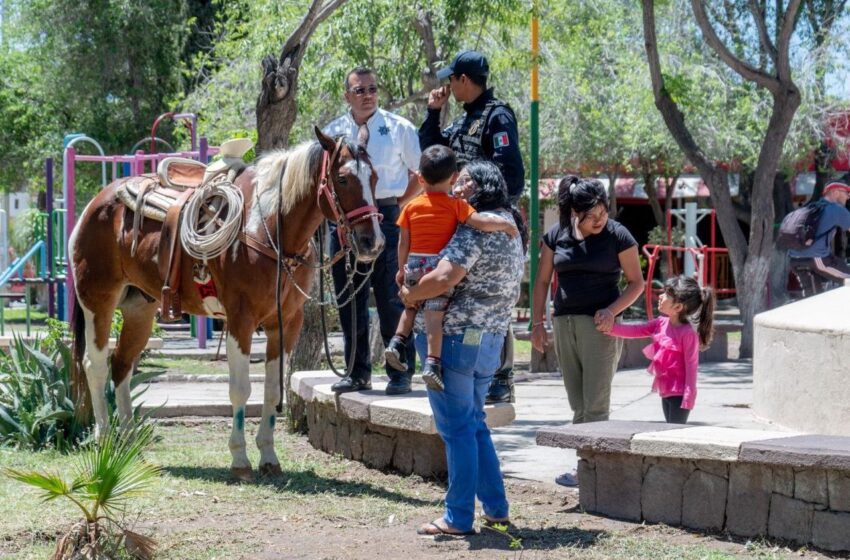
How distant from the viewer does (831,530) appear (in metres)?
5.62

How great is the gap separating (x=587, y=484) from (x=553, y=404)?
15.8ft

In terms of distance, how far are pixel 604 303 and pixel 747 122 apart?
19.2 meters

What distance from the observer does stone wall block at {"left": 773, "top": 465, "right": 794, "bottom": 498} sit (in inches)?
227

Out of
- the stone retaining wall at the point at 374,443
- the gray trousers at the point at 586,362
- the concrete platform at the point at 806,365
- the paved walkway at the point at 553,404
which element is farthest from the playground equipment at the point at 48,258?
the gray trousers at the point at 586,362

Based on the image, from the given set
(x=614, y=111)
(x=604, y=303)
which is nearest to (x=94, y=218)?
(x=604, y=303)

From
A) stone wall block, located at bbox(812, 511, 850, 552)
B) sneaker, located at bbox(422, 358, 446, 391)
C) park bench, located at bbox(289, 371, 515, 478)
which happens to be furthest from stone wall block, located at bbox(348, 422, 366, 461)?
stone wall block, located at bbox(812, 511, 850, 552)

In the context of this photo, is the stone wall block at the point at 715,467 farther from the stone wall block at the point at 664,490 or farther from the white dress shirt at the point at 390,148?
the white dress shirt at the point at 390,148

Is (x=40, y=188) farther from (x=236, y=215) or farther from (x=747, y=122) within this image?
(x=236, y=215)

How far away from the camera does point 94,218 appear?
8727mm

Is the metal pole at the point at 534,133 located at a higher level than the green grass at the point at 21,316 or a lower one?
higher

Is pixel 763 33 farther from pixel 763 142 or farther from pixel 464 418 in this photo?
pixel 464 418

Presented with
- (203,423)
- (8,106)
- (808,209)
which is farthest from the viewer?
(8,106)

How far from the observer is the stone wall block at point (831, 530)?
5566 mm

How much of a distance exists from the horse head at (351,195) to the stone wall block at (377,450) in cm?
Answer: 145
